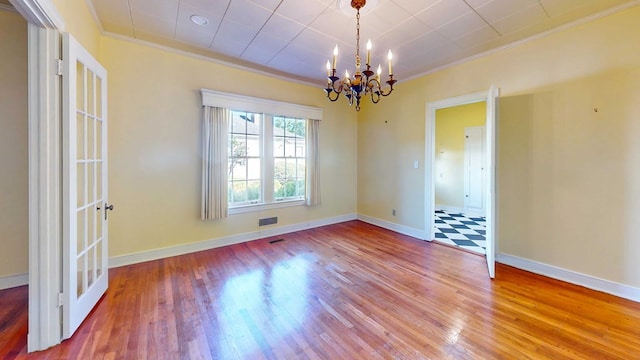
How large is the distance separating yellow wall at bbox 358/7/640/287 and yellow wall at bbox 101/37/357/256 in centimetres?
365

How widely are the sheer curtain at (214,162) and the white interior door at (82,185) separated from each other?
3.90ft

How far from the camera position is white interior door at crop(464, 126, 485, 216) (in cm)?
557

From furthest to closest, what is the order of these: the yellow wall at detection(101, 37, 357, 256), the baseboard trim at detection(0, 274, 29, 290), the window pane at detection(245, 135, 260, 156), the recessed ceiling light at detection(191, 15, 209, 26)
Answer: the window pane at detection(245, 135, 260, 156) < the yellow wall at detection(101, 37, 357, 256) < the recessed ceiling light at detection(191, 15, 209, 26) < the baseboard trim at detection(0, 274, 29, 290)

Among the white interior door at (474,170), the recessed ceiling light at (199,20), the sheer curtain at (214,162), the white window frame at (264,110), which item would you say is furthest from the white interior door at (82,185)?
the white interior door at (474,170)

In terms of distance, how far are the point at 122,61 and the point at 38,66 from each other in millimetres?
1607

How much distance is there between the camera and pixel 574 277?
265 centimetres

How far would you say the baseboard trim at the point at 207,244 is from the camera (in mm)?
3020

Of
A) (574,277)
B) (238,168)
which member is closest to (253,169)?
(238,168)

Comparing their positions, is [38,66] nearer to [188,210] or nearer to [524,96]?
[188,210]

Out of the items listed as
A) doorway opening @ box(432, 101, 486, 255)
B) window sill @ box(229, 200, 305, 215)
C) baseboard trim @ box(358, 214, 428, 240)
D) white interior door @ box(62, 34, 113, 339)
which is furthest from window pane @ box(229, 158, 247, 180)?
doorway opening @ box(432, 101, 486, 255)

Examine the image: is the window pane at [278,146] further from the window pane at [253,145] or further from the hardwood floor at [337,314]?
the hardwood floor at [337,314]

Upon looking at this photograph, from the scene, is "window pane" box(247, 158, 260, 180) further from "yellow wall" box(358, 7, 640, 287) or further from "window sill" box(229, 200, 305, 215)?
"yellow wall" box(358, 7, 640, 287)

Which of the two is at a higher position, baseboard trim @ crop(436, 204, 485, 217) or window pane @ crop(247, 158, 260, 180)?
window pane @ crop(247, 158, 260, 180)

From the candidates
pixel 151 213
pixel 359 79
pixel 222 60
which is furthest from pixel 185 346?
pixel 222 60
